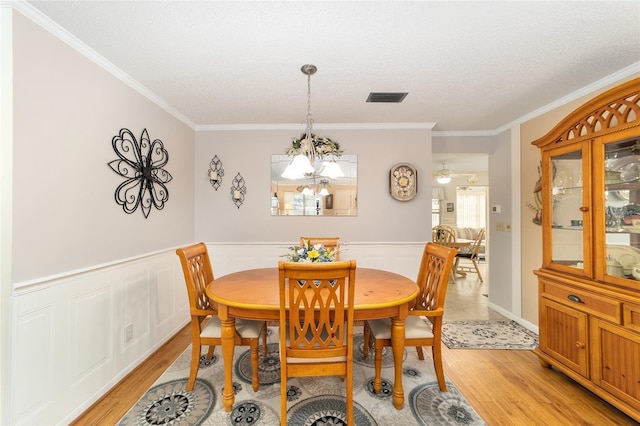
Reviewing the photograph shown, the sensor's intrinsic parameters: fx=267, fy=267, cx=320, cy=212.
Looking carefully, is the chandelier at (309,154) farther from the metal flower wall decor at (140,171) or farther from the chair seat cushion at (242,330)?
the metal flower wall decor at (140,171)

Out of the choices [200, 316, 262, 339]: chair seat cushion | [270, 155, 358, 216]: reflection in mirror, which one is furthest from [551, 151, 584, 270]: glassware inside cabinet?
[200, 316, 262, 339]: chair seat cushion

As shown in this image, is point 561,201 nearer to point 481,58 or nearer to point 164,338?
point 481,58

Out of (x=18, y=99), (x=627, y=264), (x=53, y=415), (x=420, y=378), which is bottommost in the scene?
(x=420, y=378)

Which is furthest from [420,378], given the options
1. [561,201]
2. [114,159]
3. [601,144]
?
[114,159]

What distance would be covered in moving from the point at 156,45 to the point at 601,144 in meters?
3.09

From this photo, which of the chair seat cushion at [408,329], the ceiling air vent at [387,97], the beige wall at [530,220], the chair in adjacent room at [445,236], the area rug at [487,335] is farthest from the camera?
the chair in adjacent room at [445,236]

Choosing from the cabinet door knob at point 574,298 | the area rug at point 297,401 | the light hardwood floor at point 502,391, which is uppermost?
the cabinet door knob at point 574,298

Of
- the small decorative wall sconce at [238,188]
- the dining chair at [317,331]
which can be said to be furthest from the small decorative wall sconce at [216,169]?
the dining chair at [317,331]

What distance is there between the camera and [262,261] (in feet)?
11.4

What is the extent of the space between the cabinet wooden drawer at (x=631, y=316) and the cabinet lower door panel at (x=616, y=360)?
0.04 metres

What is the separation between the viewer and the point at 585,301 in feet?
6.20

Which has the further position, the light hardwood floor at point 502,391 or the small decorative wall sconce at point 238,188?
the small decorative wall sconce at point 238,188

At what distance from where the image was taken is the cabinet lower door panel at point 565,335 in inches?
74.5

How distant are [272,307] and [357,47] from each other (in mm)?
1774
